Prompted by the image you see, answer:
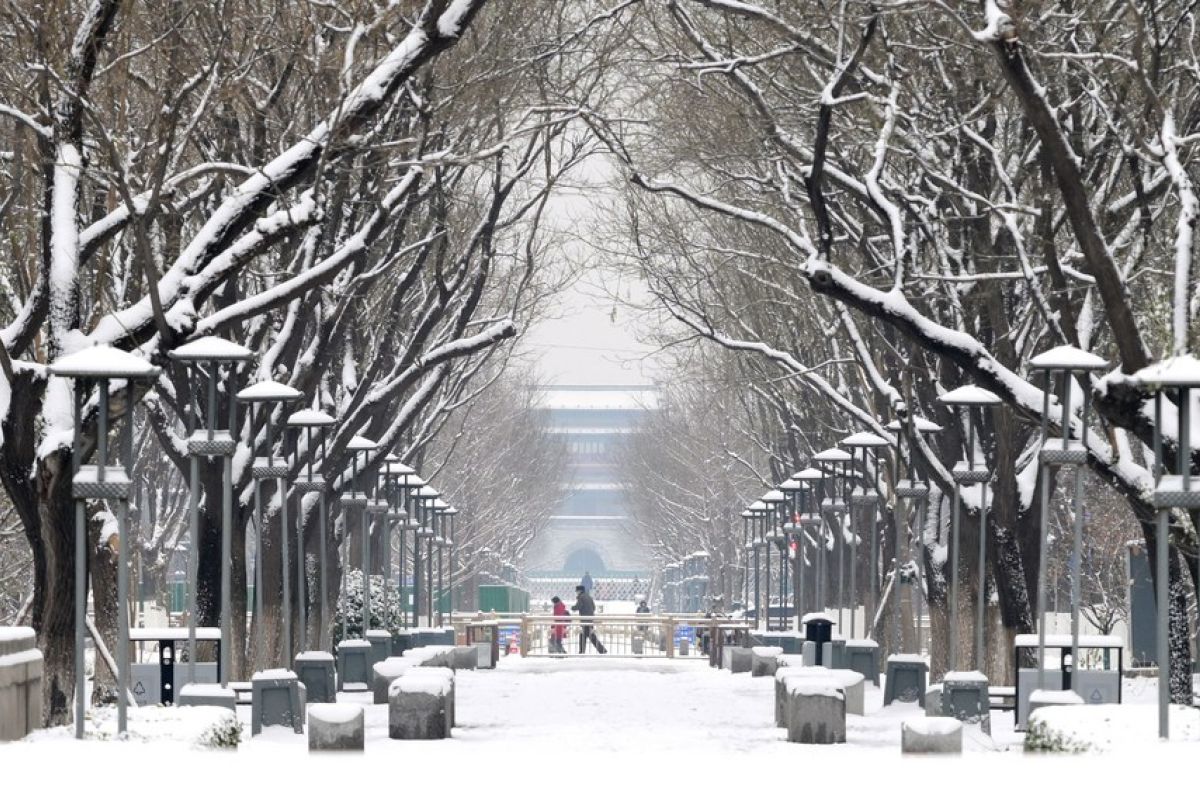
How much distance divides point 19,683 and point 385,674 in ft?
35.0

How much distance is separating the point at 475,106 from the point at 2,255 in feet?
18.3

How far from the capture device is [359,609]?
130 feet

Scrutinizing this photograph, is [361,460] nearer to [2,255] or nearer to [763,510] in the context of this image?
[2,255]

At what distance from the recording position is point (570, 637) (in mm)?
65188

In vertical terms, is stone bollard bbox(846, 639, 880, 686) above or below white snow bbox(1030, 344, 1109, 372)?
below

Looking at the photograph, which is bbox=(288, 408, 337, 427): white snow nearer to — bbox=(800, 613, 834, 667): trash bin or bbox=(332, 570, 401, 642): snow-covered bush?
bbox=(800, 613, 834, 667): trash bin

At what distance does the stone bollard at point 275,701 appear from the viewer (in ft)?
72.4

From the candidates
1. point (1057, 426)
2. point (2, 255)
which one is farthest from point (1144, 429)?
point (2, 255)

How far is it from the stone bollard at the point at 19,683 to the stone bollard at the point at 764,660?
834 inches

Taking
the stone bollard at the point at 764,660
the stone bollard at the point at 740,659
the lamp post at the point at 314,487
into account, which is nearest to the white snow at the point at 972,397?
the lamp post at the point at 314,487

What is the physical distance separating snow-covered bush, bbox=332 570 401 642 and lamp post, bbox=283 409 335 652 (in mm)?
4272

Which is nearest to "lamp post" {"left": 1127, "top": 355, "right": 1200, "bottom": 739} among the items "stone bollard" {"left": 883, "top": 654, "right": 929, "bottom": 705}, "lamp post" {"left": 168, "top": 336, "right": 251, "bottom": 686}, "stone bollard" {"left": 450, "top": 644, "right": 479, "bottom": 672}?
"lamp post" {"left": 168, "top": 336, "right": 251, "bottom": 686}

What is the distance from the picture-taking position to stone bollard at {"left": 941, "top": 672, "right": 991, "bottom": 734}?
883 inches

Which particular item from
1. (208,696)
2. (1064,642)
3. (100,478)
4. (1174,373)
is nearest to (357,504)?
(208,696)
